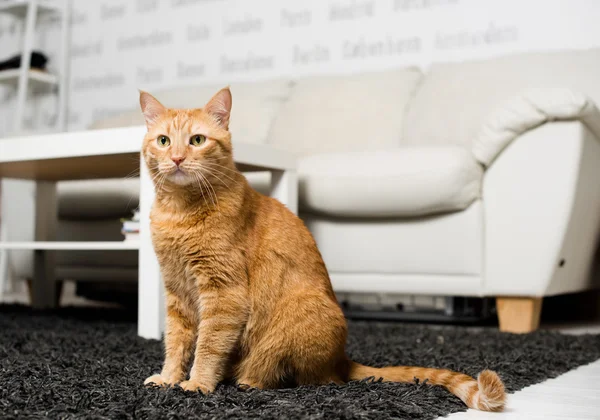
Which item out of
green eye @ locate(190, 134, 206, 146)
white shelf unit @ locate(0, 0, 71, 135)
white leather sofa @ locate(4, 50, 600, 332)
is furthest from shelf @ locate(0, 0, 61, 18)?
green eye @ locate(190, 134, 206, 146)

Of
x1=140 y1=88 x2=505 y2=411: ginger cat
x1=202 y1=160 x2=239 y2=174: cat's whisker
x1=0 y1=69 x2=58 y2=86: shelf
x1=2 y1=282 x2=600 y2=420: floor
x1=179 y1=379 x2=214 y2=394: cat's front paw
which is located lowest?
x1=2 y1=282 x2=600 y2=420: floor

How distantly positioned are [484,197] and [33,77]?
319 centimetres

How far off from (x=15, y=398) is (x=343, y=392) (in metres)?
0.52

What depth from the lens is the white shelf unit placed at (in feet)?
14.0

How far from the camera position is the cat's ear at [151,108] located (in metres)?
1.27

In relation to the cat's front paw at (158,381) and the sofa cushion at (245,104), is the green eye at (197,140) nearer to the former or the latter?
the cat's front paw at (158,381)

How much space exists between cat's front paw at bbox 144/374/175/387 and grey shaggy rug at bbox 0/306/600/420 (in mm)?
21

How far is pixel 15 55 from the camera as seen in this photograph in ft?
14.7

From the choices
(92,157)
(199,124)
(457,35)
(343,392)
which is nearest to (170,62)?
(457,35)

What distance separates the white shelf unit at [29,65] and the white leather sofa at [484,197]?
1.88m

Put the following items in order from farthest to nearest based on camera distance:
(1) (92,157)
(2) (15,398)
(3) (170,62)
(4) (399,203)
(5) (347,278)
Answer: (3) (170,62) < (5) (347,278) < (4) (399,203) < (1) (92,157) < (2) (15,398)

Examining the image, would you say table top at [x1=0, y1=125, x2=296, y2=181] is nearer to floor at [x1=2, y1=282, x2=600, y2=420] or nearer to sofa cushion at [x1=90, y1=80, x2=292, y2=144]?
sofa cushion at [x1=90, y1=80, x2=292, y2=144]

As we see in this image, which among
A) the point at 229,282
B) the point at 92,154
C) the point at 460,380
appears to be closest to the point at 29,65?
the point at 92,154

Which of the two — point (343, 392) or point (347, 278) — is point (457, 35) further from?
point (343, 392)
